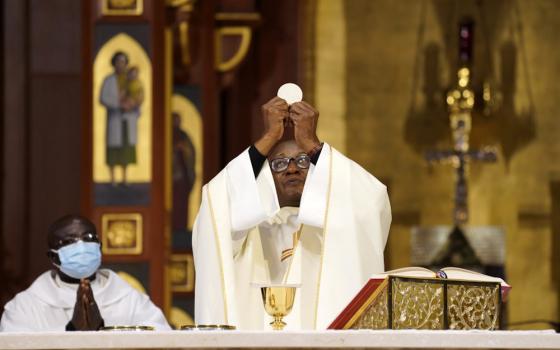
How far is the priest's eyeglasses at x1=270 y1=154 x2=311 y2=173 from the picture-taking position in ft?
19.2

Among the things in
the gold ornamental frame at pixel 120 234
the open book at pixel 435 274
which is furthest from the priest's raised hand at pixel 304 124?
the gold ornamental frame at pixel 120 234

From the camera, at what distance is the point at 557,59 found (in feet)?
41.9

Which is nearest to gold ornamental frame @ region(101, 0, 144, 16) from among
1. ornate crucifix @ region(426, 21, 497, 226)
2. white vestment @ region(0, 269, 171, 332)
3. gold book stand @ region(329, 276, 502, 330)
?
ornate crucifix @ region(426, 21, 497, 226)

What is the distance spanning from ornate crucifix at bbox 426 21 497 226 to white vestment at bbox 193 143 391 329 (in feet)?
19.8

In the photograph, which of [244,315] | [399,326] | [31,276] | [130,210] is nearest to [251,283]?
[244,315]

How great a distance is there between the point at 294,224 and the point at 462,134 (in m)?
6.12

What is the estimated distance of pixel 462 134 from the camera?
11969mm

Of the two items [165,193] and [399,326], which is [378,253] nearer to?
[399,326]

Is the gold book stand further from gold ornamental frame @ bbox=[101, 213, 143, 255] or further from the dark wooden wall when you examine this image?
the dark wooden wall

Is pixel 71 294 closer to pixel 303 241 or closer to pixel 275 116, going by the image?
pixel 303 241

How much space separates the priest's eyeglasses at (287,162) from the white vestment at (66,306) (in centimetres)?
140

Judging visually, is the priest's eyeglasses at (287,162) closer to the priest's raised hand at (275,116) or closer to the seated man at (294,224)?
the seated man at (294,224)

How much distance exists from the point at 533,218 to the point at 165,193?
359cm

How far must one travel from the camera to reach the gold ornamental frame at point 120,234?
10.3 metres
